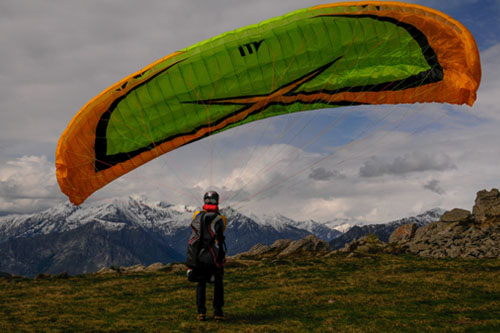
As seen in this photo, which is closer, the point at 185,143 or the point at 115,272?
the point at 185,143

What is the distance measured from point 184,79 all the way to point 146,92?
4.14 feet

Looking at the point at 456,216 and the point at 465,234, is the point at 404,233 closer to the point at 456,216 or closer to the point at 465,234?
the point at 456,216

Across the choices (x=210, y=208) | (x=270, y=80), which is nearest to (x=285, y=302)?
(x=210, y=208)

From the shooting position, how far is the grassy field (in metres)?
8.93

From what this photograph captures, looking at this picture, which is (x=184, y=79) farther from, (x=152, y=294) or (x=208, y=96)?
(x=152, y=294)

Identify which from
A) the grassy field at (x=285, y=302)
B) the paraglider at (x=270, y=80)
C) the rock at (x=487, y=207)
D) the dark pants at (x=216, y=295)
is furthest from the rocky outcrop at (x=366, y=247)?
the dark pants at (x=216, y=295)

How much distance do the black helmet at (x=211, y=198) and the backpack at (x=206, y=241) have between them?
0.30 metres

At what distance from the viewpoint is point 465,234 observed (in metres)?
30.1

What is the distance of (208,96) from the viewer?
1241cm

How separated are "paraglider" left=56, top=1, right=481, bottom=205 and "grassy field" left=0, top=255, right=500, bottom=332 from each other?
13.5ft

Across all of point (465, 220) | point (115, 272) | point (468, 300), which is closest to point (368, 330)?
A: point (468, 300)

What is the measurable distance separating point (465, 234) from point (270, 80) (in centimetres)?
2495

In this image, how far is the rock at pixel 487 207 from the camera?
3421 cm

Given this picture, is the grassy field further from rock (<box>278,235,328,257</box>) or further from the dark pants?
rock (<box>278,235,328,257</box>)
